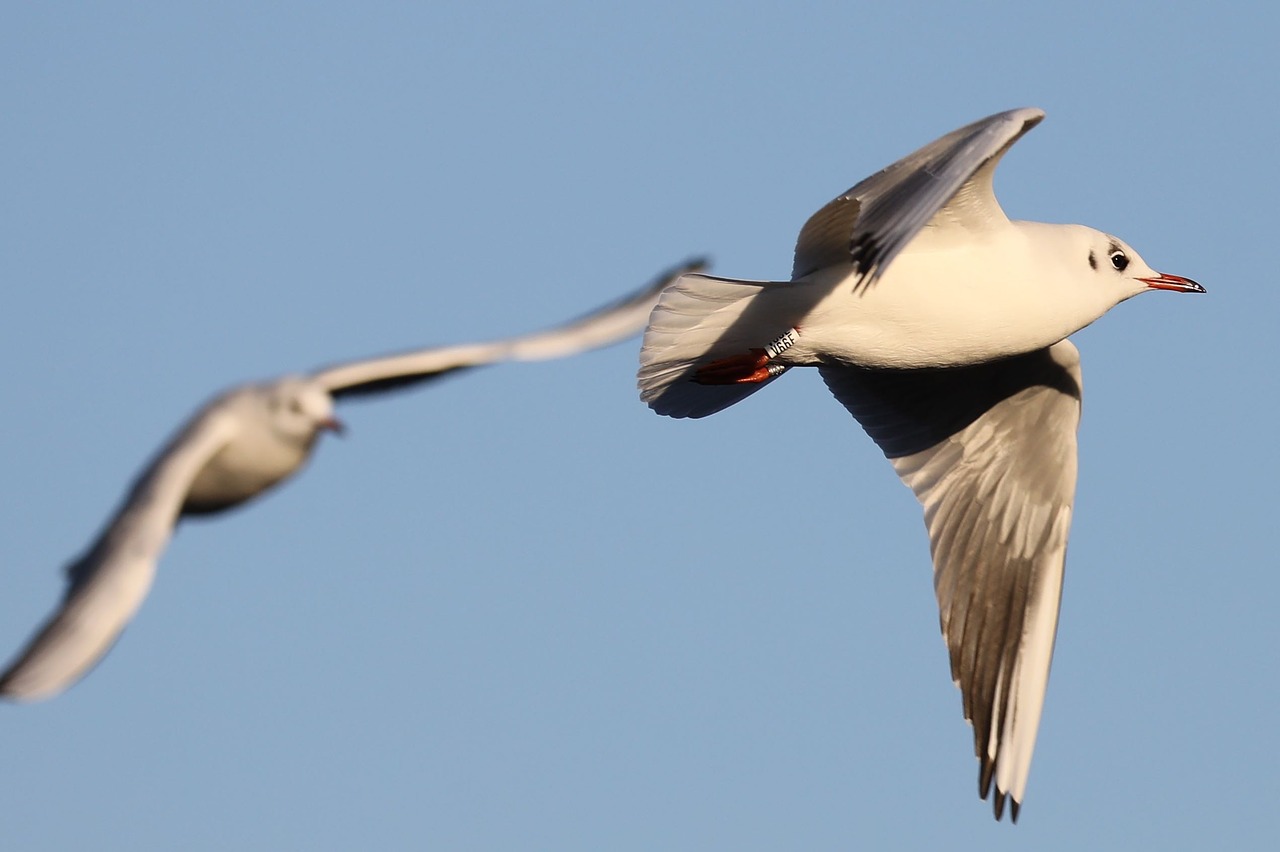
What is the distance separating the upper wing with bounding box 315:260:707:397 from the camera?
5391 mm

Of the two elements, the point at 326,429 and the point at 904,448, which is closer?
the point at 326,429

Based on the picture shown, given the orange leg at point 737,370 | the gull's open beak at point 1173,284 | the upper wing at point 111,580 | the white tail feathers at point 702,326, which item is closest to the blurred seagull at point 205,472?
the upper wing at point 111,580

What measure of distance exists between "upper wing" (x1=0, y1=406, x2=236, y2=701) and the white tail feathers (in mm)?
2285

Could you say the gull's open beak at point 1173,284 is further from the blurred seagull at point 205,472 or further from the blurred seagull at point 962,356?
the blurred seagull at point 205,472

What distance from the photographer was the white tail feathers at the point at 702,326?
701cm

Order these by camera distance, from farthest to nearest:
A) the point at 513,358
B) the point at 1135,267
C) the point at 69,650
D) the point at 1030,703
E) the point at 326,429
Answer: the point at 1030,703 → the point at 1135,267 → the point at 513,358 → the point at 326,429 → the point at 69,650

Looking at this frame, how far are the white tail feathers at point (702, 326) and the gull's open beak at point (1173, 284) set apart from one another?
1534mm

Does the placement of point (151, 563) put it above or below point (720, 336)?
below

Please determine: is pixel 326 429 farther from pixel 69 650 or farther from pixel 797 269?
pixel 797 269

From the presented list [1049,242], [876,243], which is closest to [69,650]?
[876,243]

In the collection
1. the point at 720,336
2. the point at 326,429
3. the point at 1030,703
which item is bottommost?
the point at 1030,703

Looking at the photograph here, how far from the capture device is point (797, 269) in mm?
7219

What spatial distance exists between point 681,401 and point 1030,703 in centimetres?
205

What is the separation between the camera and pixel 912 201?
18.7ft
